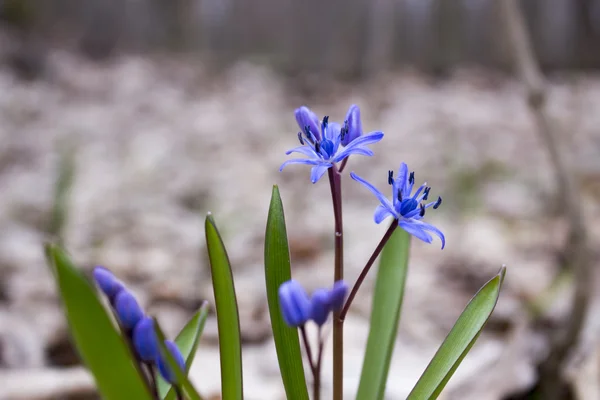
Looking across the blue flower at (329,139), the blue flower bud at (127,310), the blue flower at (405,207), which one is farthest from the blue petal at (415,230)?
the blue flower bud at (127,310)

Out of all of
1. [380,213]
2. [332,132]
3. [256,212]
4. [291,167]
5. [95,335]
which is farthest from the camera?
[291,167]

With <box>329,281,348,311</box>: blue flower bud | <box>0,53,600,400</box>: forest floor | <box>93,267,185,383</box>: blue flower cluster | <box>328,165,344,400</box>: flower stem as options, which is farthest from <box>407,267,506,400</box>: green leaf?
<box>0,53,600,400</box>: forest floor

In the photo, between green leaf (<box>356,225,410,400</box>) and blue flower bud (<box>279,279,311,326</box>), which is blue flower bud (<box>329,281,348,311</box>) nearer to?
blue flower bud (<box>279,279,311,326</box>)

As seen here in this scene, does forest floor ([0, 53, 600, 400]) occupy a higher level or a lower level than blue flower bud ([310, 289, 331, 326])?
higher

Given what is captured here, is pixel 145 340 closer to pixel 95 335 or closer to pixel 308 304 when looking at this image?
pixel 95 335

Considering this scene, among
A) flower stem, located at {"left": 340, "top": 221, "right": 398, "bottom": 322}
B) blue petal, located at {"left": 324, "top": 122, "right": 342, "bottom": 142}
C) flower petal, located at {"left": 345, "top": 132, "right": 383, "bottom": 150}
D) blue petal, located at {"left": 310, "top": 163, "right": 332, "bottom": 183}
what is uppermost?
blue petal, located at {"left": 324, "top": 122, "right": 342, "bottom": 142}

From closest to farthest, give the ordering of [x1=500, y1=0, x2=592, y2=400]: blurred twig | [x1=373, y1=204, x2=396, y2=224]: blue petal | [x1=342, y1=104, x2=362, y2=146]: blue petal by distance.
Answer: [x1=373, y1=204, x2=396, y2=224]: blue petal, [x1=342, y1=104, x2=362, y2=146]: blue petal, [x1=500, y1=0, x2=592, y2=400]: blurred twig

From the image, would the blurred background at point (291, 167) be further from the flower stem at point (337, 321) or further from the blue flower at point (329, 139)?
the blue flower at point (329, 139)

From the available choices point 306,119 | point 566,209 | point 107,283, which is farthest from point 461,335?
point 566,209
